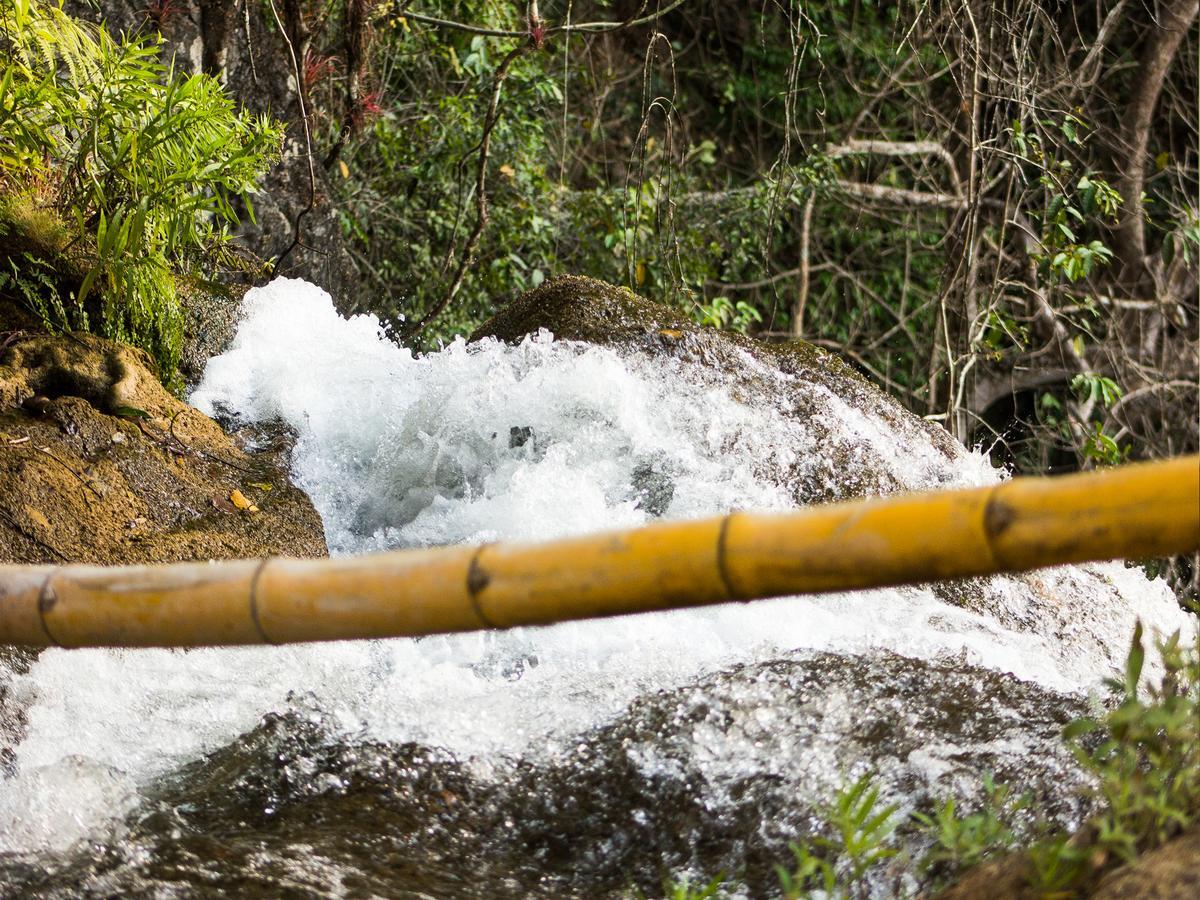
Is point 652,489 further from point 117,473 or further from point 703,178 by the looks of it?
point 703,178

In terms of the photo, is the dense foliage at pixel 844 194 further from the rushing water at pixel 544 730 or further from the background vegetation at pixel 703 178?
the rushing water at pixel 544 730

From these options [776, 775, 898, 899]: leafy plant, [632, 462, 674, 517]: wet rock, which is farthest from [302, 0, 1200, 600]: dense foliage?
[776, 775, 898, 899]: leafy plant

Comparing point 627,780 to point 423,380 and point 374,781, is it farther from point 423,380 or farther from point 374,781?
point 423,380

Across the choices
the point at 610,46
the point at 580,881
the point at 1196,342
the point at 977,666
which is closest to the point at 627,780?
the point at 580,881

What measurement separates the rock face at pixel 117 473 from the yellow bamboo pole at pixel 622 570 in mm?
1335

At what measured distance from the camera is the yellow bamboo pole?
133 centimetres

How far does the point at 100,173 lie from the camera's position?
12.3 feet

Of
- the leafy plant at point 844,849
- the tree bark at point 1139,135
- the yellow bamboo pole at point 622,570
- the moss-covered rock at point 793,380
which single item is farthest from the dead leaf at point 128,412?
the tree bark at point 1139,135

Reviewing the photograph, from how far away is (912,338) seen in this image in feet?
27.8

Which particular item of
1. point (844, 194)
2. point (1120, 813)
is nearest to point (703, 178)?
point (844, 194)

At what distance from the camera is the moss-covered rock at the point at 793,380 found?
395cm

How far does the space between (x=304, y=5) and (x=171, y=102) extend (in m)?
2.76

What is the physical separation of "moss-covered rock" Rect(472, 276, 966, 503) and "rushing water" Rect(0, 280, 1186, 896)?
278 mm

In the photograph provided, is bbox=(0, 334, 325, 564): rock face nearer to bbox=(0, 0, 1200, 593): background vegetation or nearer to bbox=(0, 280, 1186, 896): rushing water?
bbox=(0, 0, 1200, 593): background vegetation
